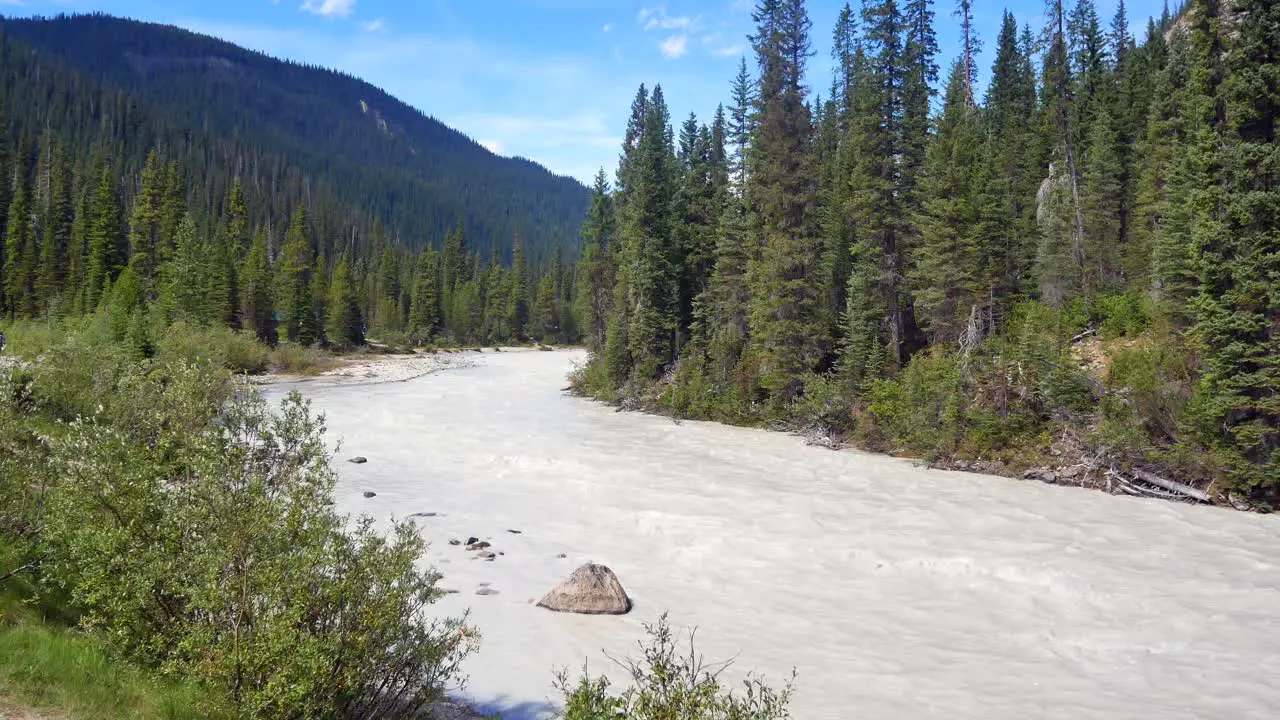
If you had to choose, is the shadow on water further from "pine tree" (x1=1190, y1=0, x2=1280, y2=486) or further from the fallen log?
"pine tree" (x1=1190, y1=0, x2=1280, y2=486)

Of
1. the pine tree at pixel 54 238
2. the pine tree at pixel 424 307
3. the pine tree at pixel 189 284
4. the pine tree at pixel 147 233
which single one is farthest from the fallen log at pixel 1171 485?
the pine tree at pixel 424 307

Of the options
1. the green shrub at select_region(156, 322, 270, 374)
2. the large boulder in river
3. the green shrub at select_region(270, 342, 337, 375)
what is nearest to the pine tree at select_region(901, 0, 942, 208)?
the large boulder in river

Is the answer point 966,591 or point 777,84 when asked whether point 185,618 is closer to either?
point 966,591

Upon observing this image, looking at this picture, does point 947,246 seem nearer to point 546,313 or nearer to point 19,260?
point 19,260

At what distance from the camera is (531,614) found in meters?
11.7

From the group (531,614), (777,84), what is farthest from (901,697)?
(777,84)

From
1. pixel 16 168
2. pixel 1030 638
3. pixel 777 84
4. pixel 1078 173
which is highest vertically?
pixel 16 168

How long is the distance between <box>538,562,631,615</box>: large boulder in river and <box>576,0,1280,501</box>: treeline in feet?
51.0

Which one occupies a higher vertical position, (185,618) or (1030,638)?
(185,618)

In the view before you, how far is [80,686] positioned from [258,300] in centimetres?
A: 6523

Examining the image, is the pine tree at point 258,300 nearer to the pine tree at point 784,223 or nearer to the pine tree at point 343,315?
the pine tree at point 343,315

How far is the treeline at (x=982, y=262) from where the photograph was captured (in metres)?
18.4

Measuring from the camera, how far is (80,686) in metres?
5.97

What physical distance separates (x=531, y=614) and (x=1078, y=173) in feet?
123
